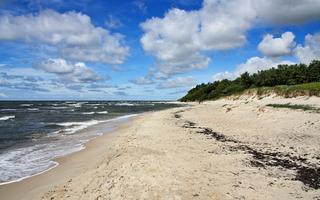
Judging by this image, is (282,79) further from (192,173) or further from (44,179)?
(44,179)

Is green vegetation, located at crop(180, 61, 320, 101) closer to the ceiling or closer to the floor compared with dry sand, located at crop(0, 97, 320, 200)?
closer to the ceiling

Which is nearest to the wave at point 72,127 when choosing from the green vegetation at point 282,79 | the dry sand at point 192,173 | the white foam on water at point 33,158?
the white foam on water at point 33,158

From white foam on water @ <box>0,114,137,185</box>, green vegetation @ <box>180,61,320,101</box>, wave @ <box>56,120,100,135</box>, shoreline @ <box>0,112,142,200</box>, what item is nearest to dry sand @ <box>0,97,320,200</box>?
shoreline @ <box>0,112,142,200</box>

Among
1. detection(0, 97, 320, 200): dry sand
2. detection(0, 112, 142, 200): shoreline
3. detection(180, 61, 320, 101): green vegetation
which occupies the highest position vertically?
detection(180, 61, 320, 101): green vegetation

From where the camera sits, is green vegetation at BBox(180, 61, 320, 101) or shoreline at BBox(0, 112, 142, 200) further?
green vegetation at BBox(180, 61, 320, 101)

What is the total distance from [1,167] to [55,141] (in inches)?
331

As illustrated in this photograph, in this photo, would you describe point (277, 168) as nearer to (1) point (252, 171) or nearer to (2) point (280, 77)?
(1) point (252, 171)

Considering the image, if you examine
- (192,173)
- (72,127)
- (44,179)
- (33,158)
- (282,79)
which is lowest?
(44,179)

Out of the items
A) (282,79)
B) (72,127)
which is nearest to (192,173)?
(72,127)

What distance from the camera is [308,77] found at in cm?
7262

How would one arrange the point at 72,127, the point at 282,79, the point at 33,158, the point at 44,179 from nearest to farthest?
the point at 44,179
the point at 33,158
the point at 72,127
the point at 282,79

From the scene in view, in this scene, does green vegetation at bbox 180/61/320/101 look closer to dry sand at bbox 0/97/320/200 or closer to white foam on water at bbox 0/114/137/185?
dry sand at bbox 0/97/320/200

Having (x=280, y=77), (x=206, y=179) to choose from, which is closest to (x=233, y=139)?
(x=206, y=179)

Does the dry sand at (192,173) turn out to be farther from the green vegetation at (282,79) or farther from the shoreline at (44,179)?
the green vegetation at (282,79)
